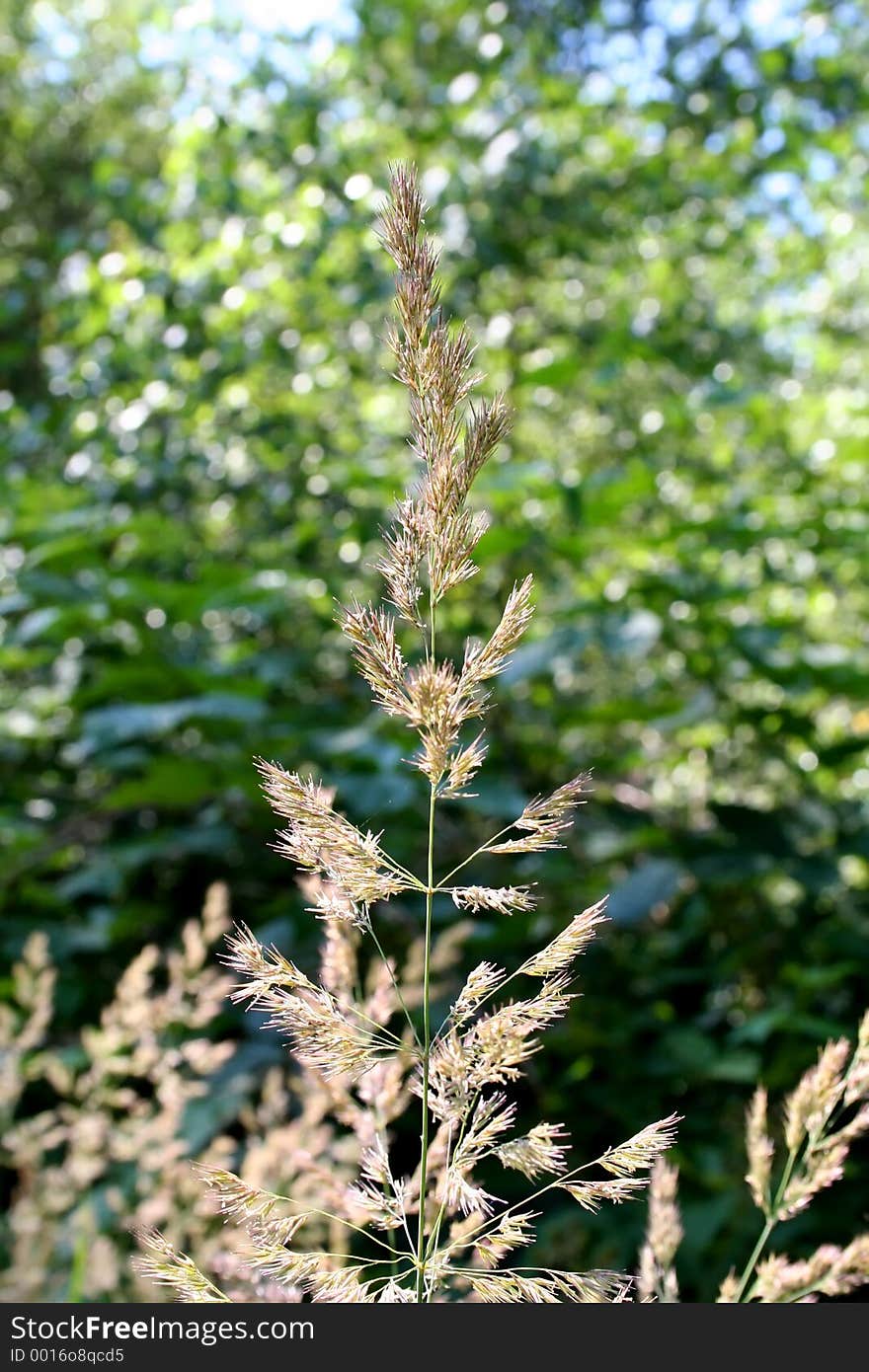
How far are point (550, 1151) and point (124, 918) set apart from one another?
2043 millimetres

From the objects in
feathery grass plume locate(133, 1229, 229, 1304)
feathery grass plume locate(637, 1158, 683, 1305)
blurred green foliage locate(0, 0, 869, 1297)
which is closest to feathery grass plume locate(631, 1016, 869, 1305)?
feathery grass plume locate(637, 1158, 683, 1305)

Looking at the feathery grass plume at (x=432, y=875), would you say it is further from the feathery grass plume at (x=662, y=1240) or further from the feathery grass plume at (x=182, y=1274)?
the feathery grass plume at (x=662, y=1240)

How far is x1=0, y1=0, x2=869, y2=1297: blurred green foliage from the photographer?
2.41 m

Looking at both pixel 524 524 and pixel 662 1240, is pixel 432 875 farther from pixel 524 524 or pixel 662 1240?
pixel 524 524

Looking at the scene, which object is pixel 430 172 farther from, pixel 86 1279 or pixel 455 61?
pixel 86 1279

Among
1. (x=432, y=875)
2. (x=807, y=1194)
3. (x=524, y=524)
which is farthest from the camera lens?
(x=524, y=524)

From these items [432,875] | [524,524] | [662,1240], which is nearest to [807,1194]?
[662,1240]

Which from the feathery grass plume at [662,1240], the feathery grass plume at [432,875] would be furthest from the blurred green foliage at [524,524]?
the feathery grass plume at [432,875]

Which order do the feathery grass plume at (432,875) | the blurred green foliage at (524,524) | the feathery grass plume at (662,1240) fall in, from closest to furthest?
the feathery grass plume at (432,875) → the feathery grass plume at (662,1240) → the blurred green foliage at (524,524)

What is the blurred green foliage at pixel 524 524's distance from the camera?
7.92 feet

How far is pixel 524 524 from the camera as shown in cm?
278

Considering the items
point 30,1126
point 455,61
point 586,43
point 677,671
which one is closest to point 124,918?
point 30,1126

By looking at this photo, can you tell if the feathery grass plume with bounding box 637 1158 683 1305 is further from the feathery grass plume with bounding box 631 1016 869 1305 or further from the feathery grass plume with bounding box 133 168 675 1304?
the feathery grass plume with bounding box 133 168 675 1304

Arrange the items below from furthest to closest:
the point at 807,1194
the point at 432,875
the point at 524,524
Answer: the point at 524,524 < the point at 807,1194 < the point at 432,875
